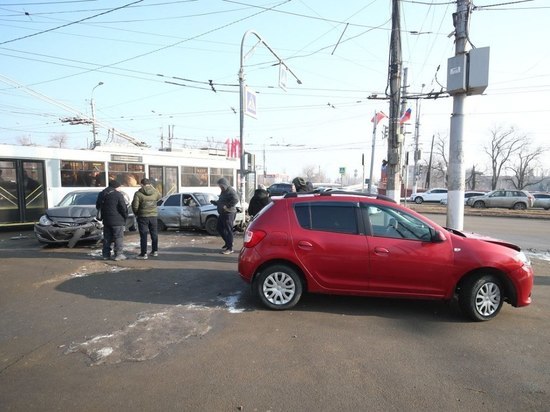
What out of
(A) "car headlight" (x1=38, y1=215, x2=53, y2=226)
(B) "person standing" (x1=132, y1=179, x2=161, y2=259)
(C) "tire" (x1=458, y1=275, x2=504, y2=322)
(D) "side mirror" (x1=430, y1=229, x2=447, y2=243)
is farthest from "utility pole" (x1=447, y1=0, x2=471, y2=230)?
(A) "car headlight" (x1=38, y1=215, x2=53, y2=226)

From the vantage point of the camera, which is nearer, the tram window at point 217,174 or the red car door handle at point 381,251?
the red car door handle at point 381,251

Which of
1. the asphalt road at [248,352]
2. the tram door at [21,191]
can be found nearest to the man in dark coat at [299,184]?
the asphalt road at [248,352]

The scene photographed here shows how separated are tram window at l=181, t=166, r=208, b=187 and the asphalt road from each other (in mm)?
11827

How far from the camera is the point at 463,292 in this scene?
16.8 feet

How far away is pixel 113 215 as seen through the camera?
8.58m

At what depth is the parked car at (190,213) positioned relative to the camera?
43.4 ft

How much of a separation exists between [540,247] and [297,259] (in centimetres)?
1010

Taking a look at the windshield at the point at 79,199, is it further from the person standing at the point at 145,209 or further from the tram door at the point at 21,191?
the person standing at the point at 145,209

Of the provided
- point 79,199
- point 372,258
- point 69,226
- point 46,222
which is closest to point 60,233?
point 69,226

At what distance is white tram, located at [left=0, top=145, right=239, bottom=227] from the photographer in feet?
44.3

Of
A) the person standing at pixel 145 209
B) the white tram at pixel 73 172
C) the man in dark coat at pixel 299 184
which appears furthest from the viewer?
the white tram at pixel 73 172

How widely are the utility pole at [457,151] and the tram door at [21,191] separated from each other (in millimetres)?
13382

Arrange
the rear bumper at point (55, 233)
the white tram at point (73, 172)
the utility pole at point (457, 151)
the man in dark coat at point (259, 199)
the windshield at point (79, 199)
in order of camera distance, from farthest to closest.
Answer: the white tram at point (73, 172), the windshield at point (79, 199), the rear bumper at point (55, 233), the man in dark coat at point (259, 199), the utility pole at point (457, 151)

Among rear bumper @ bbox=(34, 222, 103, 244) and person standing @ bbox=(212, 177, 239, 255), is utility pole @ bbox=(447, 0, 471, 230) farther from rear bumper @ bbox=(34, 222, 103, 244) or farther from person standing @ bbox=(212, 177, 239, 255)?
rear bumper @ bbox=(34, 222, 103, 244)
